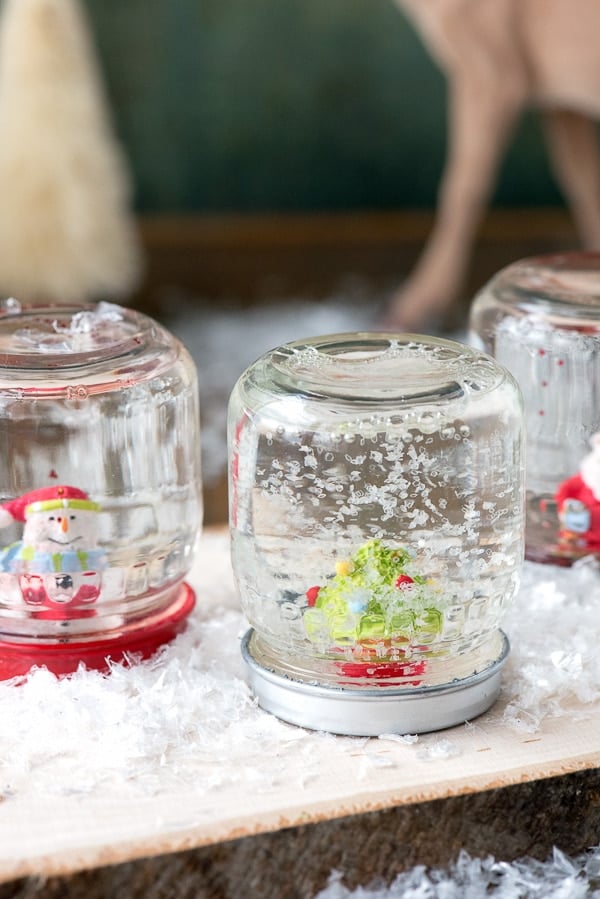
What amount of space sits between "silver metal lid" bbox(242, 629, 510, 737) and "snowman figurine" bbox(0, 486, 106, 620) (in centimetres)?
14

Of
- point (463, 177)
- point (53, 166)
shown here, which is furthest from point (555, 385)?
point (53, 166)

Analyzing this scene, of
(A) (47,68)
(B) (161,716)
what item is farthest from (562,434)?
(A) (47,68)

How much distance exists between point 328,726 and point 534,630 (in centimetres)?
20

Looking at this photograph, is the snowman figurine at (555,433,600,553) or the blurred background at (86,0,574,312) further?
the blurred background at (86,0,574,312)

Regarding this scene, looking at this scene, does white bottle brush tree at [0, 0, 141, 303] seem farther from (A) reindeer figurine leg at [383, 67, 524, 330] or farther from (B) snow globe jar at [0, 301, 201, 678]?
(B) snow globe jar at [0, 301, 201, 678]

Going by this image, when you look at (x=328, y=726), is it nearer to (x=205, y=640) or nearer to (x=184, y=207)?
(x=205, y=640)

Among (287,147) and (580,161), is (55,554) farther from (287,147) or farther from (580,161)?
(287,147)

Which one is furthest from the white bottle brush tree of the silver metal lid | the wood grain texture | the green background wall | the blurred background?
the wood grain texture

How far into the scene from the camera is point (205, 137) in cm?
246

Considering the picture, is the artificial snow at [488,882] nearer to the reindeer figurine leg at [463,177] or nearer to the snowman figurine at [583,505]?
the snowman figurine at [583,505]

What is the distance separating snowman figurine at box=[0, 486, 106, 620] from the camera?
813 mm

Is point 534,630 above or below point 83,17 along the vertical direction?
below

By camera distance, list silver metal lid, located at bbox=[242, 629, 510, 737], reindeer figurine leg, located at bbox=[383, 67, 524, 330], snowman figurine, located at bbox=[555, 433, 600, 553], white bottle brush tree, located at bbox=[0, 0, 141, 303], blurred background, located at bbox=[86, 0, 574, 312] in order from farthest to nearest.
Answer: blurred background, located at bbox=[86, 0, 574, 312]
white bottle brush tree, located at bbox=[0, 0, 141, 303]
reindeer figurine leg, located at bbox=[383, 67, 524, 330]
snowman figurine, located at bbox=[555, 433, 600, 553]
silver metal lid, located at bbox=[242, 629, 510, 737]

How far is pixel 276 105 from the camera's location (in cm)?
246
